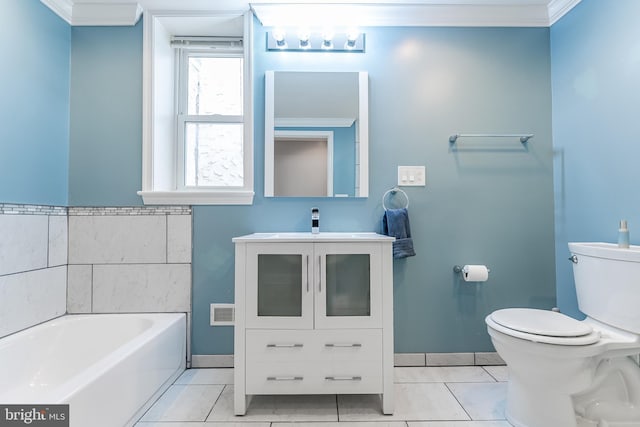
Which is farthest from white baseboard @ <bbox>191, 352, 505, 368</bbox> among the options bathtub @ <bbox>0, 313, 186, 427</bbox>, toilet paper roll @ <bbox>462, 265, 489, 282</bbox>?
toilet paper roll @ <bbox>462, 265, 489, 282</bbox>

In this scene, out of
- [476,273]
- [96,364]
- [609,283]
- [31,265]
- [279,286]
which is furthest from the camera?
[476,273]

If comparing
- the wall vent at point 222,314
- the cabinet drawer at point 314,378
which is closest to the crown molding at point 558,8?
the cabinet drawer at point 314,378

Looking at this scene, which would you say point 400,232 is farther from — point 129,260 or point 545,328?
point 129,260

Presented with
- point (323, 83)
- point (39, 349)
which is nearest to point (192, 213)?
point (39, 349)

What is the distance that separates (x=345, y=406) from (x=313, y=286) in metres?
0.62

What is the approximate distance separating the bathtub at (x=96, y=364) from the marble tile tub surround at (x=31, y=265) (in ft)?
0.27

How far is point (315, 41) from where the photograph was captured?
1.92m

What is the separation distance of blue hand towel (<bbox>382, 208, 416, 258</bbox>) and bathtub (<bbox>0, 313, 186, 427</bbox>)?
1328 mm

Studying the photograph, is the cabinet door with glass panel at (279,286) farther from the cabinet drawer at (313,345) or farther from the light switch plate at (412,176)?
the light switch plate at (412,176)

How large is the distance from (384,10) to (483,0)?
0.59 m

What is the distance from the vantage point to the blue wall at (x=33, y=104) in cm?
151

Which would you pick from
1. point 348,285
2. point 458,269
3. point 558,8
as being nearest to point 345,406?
point 348,285

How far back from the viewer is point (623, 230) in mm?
1382

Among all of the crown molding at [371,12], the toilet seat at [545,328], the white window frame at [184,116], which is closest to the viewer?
the toilet seat at [545,328]
